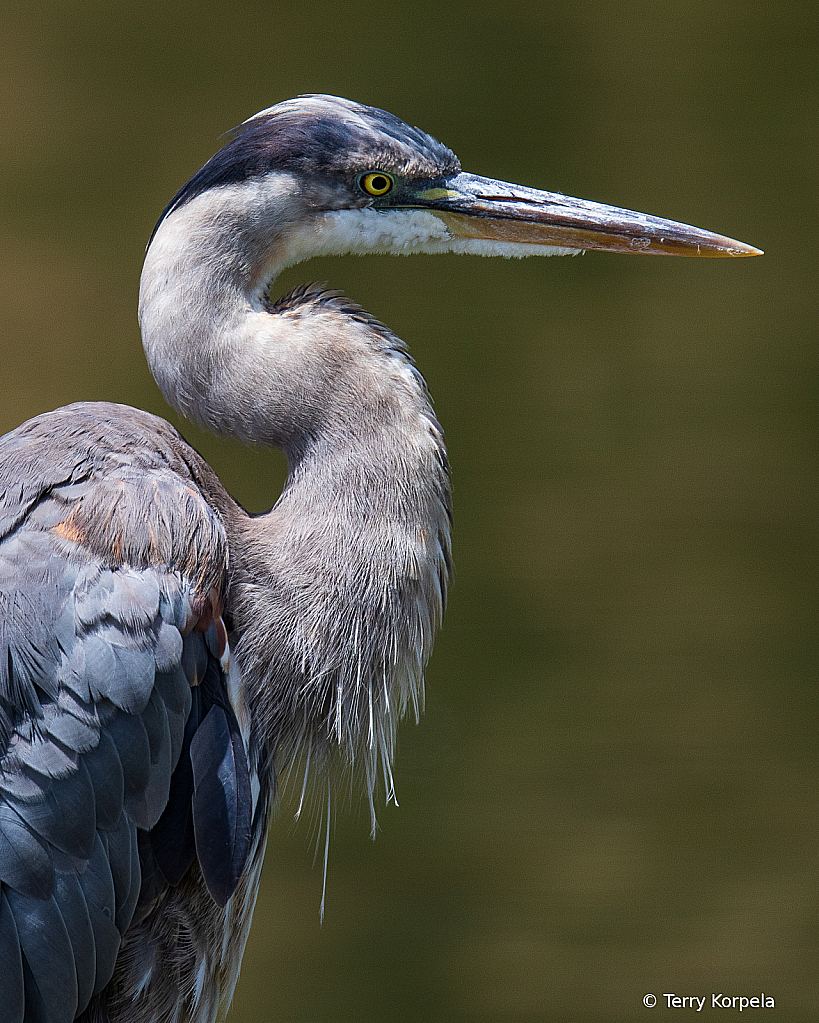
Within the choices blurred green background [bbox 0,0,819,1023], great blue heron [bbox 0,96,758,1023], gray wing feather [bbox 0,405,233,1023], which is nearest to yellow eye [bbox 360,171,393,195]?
great blue heron [bbox 0,96,758,1023]

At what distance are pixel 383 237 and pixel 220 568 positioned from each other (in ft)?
1.21

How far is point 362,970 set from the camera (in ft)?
7.32

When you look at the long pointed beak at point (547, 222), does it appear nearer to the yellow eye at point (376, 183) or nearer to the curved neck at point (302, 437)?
the yellow eye at point (376, 183)

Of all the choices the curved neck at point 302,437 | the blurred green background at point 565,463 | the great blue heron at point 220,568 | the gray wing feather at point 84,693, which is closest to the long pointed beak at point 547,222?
the great blue heron at point 220,568

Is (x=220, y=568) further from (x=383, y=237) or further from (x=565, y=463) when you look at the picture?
(x=565, y=463)

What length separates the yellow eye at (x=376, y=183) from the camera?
1112mm

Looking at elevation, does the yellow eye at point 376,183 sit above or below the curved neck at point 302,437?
above

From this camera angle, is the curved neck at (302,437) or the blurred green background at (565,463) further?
the blurred green background at (565,463)

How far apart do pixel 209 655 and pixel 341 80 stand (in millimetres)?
1556

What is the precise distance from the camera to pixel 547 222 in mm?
1176

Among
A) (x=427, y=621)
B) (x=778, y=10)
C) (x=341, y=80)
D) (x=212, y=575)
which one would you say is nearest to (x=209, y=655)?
(x=212, y=575)

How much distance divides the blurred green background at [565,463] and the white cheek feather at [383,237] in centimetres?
112

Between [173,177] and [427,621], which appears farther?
[173,177]

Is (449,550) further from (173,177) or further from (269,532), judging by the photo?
(173,177)
